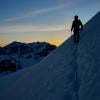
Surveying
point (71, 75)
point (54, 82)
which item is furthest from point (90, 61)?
point (54, 82)

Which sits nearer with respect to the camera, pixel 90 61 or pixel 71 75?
pixel 90 61

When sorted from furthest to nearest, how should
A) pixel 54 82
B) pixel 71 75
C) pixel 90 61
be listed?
pixel 54 82, pixel 71 75, pixel 90 61

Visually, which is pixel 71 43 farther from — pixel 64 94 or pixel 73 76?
pixel 64 94

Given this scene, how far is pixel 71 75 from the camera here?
22.1 m

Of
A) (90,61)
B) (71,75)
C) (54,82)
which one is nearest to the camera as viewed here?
(90,61)

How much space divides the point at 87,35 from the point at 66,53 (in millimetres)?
3172

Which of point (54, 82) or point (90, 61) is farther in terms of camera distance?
point (54, 82)

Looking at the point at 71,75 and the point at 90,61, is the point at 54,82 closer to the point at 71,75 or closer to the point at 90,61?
the point at 71,75

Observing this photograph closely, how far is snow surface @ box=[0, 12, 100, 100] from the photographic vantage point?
1923 cm

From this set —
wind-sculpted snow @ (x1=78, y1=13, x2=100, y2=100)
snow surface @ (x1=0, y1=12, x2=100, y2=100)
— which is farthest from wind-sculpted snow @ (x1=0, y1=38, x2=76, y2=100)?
wind-sculpted snow @ (x1=78, y1=13, x2=100, y2=100)

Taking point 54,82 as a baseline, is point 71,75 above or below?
above

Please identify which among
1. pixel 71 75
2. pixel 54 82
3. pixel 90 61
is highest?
pixel 90 61

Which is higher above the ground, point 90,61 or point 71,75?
point 90,61

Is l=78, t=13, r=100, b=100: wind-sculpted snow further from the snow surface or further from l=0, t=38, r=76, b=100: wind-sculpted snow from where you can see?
l=0, t=38, r=76, b=100: wind-sculpted snow
